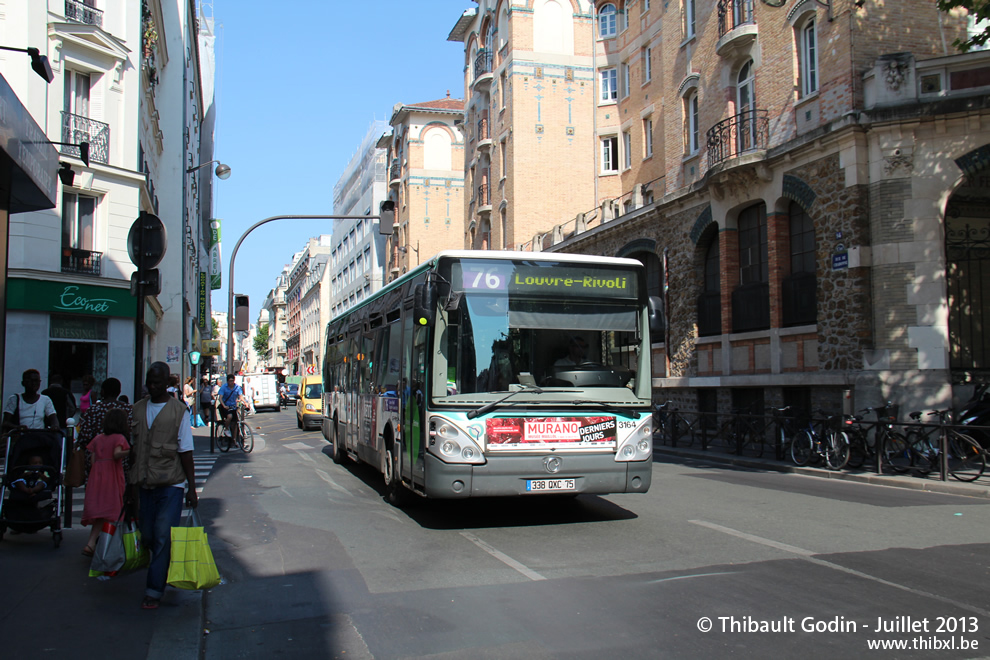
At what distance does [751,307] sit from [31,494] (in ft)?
57.2

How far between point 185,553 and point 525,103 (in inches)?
1317

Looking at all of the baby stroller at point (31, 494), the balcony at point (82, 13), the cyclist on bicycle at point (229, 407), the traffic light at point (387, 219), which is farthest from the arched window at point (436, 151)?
the baby stroller at point (31, 494)

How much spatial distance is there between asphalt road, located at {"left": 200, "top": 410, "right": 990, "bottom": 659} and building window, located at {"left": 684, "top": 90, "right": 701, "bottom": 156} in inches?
627

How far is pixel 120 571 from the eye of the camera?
6.56 meters

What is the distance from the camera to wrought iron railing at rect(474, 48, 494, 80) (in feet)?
133

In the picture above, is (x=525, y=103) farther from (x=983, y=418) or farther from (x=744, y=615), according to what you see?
(x=744, y=615)

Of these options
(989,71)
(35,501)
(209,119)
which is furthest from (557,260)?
(209,119)

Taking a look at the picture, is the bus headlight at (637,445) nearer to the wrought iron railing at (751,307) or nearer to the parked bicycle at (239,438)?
the wrought iron railing at (751,307)

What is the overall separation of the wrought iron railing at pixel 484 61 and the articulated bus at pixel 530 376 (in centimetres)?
3359

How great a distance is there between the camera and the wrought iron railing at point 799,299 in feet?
61.5

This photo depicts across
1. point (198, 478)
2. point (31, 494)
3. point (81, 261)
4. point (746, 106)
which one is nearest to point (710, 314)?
point (746, 106)

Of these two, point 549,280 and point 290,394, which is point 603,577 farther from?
point 290,394

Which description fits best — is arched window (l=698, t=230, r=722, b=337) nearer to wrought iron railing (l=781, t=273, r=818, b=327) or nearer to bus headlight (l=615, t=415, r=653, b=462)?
wrought iron railing (l=781, t=273, r=818, b=327)

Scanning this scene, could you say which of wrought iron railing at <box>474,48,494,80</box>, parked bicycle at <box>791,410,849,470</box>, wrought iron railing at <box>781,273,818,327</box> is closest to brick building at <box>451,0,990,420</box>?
wrought iron railing at <box>781,273,818,327</box>
